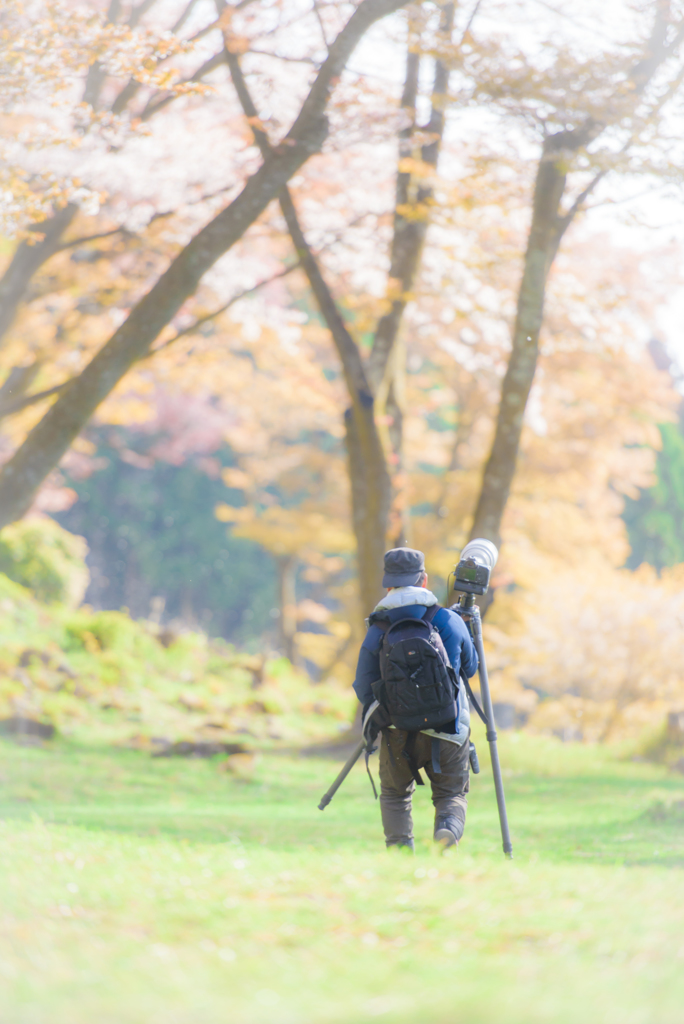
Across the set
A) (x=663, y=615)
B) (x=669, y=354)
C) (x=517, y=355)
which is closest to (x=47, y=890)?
(x=517, y=355)

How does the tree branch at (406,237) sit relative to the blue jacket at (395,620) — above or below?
above

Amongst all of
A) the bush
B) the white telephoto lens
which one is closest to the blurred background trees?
the bush

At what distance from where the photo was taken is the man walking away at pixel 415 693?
3666mm

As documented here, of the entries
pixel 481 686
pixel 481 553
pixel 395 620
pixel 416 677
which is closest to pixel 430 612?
pixel 395 620

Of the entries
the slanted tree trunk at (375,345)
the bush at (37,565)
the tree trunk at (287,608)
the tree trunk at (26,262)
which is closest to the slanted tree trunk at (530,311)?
the slanted tree trunk at (375,345)

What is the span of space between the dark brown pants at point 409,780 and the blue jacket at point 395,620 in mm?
181

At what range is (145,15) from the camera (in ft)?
34.6

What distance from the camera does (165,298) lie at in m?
6.21

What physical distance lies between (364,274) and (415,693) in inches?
330

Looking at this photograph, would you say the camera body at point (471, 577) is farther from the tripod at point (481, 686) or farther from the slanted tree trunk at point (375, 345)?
the slanted tree trunk at point (375, 345)

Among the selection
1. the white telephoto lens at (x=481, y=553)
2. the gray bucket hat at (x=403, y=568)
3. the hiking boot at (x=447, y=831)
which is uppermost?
the white telephoto lens at (x=481, y=553)

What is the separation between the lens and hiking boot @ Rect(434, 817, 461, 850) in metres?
3.74

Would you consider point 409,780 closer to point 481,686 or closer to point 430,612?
point 481,686

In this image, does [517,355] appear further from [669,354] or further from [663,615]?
[669,354]
